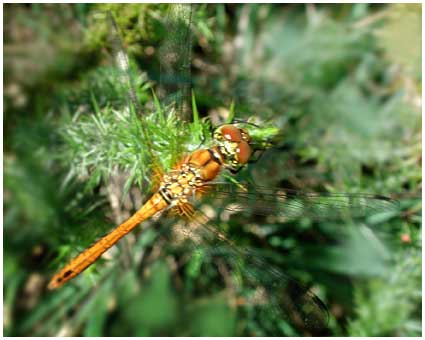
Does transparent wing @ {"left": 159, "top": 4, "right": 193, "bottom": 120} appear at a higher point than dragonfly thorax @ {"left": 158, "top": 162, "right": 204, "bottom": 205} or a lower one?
higher

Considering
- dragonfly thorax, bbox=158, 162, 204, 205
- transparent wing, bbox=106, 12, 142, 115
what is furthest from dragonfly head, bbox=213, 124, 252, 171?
transparent wing, bbox=106, 12, 142, 115

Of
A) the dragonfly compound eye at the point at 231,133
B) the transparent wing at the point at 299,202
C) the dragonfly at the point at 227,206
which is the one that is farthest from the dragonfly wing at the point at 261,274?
the dragonfly compound eye at the point at 231,133

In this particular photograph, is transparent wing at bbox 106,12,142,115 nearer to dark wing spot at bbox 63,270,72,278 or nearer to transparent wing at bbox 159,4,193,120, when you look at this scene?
transparent wing at bbox 159,4,193,120

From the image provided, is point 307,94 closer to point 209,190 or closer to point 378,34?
point 378,34

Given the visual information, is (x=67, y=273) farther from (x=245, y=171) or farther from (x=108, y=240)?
(x=245, y=171)

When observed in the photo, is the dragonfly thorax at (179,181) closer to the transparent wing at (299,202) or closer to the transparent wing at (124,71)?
the transparent wing at (299,202)

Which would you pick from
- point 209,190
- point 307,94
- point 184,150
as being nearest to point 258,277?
point 209,190

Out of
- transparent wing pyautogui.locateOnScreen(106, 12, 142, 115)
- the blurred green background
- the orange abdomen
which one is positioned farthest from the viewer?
the blurred green background

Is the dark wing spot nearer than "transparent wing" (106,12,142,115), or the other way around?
"transparent wing" (106,12,142,115)

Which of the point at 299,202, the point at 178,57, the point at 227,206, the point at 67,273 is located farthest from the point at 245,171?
the point at 67,273
